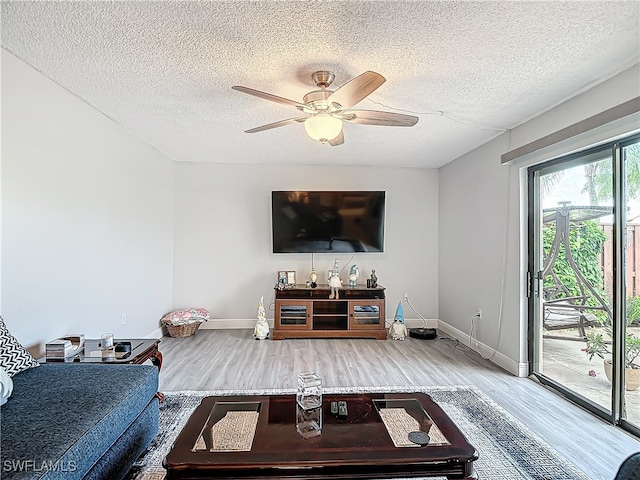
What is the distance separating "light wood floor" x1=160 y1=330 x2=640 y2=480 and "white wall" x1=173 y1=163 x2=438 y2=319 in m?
0.70

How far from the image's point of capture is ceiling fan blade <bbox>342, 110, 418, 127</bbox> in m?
2.45

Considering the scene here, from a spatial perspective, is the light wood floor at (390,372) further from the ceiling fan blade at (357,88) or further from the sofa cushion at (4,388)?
the ceiling fan blade at (357,88)

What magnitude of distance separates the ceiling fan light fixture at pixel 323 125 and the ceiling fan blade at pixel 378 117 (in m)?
0.18

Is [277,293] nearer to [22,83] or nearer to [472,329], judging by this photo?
[472,329]

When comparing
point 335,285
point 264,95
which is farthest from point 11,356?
point 335,285

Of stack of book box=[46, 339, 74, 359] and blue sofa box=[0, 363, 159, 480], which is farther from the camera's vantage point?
stack of book box=[46, 339, 74, 359]

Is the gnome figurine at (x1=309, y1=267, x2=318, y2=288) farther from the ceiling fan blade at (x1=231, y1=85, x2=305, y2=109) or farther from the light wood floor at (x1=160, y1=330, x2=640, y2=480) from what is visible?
the ceiling fan blade at (x1=231, y1=85, x2=305, y2=109)

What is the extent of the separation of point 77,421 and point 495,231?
382 cm

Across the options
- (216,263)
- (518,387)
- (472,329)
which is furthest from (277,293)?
(518,387)

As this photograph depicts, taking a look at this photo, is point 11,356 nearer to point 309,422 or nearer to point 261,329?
point 309,422

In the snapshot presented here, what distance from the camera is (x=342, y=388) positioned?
2.98 meters

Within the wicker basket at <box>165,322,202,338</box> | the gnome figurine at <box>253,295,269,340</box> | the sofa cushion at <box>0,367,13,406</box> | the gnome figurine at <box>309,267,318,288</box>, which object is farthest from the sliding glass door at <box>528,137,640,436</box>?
the wicker basket at <box>165,322,202,338</box>

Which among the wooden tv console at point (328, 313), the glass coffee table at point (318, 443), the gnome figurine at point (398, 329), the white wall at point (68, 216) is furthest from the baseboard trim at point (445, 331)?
the glass coffee table at point (318, 443)

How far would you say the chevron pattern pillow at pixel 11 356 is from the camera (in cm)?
180
